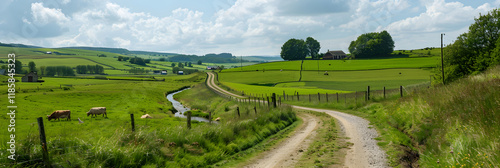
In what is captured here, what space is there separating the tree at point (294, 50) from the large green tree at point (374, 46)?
31110mm

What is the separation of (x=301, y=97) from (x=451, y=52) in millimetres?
33833

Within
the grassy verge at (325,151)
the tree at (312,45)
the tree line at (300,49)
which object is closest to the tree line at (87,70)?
the tree line at (300,49)

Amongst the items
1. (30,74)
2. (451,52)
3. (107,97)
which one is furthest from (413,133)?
(30,74)

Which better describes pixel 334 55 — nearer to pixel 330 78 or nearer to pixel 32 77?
pixel 330 78

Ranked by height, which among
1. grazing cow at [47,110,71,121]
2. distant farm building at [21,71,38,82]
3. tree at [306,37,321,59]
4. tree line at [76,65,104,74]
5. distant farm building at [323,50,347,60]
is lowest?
grazing cow at [47,110,71,121]

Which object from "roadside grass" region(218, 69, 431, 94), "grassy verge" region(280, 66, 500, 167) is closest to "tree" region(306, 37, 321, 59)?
"roadside grass" region(218, 69, 431, 94)

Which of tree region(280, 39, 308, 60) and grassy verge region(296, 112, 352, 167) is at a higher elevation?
tree region(280, 39, 308, 60)

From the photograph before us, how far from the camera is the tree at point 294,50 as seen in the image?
18225cm

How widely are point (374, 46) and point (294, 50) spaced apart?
45390 millimetres

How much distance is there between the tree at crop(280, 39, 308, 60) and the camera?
598 feet

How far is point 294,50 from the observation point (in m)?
183

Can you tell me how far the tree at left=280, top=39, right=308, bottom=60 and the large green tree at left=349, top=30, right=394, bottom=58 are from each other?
3111 cm

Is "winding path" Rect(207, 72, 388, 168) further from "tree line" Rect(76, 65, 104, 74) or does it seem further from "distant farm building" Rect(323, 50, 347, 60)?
"tree line" Rect(76, 65, 104, 74)

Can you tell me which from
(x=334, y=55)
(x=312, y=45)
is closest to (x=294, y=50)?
(x=312, y=45)
